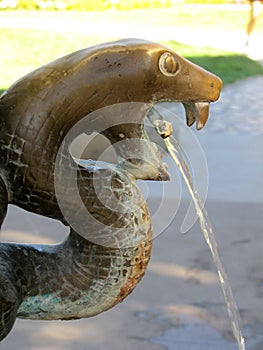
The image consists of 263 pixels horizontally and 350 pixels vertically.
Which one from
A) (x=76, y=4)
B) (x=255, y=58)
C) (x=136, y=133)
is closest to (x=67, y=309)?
(x=136, y=133)

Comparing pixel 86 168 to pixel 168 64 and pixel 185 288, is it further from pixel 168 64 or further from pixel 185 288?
pixel 185 288

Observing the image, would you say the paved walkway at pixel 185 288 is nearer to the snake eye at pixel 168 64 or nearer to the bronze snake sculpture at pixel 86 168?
the bronze snake sculpture at pixel 86 168

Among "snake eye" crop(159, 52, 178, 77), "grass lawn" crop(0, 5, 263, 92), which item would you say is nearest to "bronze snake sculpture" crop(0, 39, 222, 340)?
"snake eye" crop(159, 52, 178, 77)

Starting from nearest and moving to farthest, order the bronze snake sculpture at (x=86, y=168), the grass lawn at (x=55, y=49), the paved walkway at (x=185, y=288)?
the bronze snake sculpture at (x=86, y=168)
the paved walkway at (x=185, y=288)
the grass lawn at (x=55, y=49)

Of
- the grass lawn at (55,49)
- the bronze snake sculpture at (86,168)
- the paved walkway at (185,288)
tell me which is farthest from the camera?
the grass lawn at (55,49)

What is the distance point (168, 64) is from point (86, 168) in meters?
0.23

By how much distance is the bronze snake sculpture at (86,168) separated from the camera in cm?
115

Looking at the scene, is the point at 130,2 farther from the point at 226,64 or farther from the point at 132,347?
the point at 132,347

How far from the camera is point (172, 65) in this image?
117 centimetres

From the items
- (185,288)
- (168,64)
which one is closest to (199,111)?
(168,64)

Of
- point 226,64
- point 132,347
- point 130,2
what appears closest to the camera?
point 132,347

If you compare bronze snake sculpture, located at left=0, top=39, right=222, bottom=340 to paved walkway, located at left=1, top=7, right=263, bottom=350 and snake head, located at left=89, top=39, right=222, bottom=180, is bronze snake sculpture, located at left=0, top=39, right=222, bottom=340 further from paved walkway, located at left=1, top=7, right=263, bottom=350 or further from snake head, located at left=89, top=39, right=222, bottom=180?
paved walkway, located at left=1, top=7, right=263, bottom=350

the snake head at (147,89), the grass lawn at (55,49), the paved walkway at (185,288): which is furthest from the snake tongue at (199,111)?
the grass lawn at (55,49)

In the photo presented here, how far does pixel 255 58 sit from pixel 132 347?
337 inches
